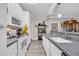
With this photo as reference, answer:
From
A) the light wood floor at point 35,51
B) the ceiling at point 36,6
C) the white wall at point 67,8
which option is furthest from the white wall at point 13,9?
the white wall at point 67,8

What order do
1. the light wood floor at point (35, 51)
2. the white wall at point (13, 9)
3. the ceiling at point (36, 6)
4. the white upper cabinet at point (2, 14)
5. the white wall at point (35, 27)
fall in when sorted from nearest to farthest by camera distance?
the white upper cabinet at point (2, 14)
the white wall at point (13, 9)
the light wood floor at point (35, 51)
the ceiling at point (36, 6)
the white wall at point (35, 27)

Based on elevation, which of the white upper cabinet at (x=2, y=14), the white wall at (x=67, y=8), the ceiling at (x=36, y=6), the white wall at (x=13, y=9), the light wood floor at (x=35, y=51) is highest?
the ceiling at (x=36, y=6)

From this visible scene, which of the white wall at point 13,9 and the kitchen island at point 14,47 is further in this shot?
the white wall at point 13,9

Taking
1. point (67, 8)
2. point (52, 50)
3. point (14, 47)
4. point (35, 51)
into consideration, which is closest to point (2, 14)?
point (14, 47)

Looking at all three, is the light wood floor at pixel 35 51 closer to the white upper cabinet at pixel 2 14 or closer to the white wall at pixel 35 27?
the white upper cabinet at pixel 2 14

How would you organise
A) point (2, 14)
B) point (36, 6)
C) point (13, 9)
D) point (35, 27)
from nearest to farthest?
point (2, 14) → point (13, 9) → point (36, 6) → point (35, 27)

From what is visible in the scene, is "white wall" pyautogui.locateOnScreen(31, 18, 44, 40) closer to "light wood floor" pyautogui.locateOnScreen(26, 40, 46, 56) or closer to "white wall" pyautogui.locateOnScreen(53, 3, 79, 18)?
"white wall" pyautogui.locateOnScreen(53, 3, 79, 18)

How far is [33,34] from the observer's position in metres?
11.5

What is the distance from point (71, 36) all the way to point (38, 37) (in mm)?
8045

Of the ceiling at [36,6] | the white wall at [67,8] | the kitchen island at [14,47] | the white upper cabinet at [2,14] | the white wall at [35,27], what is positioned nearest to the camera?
the white upper cabinet at [2,14]

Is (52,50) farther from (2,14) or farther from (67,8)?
(67,8)

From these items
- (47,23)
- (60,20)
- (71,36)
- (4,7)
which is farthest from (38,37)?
(4,7)

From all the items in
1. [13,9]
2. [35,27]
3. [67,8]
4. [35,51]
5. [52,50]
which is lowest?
[35,51]

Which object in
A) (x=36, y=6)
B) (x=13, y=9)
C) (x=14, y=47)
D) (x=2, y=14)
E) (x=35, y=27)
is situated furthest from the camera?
(x=35, y=27)
